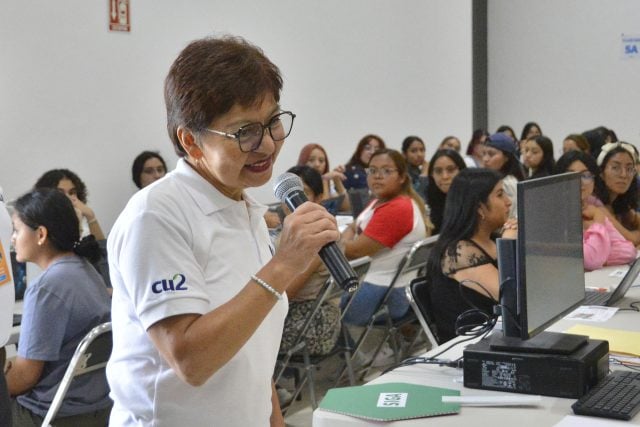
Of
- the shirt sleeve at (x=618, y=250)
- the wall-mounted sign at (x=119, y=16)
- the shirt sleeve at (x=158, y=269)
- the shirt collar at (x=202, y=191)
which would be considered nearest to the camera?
the shirt sleeve at (x=158, y=269)

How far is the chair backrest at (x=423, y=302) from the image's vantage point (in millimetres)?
3475

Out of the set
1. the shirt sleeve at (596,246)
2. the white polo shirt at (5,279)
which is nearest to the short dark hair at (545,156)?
the shirt sleeve at (596,246)

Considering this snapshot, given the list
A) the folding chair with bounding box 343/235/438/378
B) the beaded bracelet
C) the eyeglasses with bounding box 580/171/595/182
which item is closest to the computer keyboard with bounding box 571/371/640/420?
the beaded bracelet

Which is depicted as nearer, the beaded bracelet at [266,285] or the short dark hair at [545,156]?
the beaded bracelet at [266,285]

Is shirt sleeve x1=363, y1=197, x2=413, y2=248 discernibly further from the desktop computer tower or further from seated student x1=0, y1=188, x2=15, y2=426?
the desktop computer tower

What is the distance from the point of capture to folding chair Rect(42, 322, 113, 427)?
2.84 metres

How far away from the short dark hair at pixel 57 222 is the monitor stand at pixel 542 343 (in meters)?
1.68

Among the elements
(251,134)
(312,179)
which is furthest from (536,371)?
(312,179)

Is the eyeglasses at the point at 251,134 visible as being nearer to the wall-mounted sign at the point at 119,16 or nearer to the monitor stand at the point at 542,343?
the monitor stand at the point at 542,343

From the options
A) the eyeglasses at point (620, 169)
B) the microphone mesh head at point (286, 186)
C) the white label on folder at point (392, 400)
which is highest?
the microphone mesh head at point (286, 186)

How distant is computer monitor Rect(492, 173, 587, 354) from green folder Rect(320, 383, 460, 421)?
0.22m

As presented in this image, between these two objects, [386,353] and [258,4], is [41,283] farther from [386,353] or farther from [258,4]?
[258,4]

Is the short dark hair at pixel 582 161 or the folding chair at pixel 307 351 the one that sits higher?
the short dark hair at pixel 582 161

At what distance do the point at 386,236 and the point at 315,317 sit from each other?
2.83 ft
